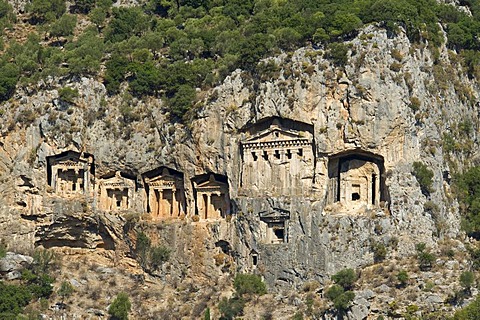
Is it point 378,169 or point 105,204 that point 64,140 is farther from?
point 378,169

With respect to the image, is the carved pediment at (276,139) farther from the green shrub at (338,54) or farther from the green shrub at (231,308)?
the green shrub at (231,308)

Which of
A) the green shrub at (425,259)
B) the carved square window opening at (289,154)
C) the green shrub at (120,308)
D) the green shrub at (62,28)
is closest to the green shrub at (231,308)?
the green shrub at (120,308)

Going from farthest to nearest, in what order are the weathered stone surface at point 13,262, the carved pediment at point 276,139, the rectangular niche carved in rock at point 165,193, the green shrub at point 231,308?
the rectangular niche carved in rock at point 165,193 < the weathered stone surface at point 13,262 < the carved pediment at point 276,139 < the green shrub at point 231,308

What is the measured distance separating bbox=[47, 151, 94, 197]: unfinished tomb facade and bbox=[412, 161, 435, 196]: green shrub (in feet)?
68.9

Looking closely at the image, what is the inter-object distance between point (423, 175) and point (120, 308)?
64.7 ft

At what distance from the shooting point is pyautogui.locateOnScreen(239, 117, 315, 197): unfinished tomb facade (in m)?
99.7

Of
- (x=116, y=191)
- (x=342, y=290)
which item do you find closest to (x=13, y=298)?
(x=116, y=191)

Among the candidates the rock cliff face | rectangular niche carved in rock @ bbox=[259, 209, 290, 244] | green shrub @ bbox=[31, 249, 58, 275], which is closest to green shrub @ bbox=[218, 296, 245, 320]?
the rock cliff face

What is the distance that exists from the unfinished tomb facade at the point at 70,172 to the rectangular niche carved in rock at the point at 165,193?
3673 mm

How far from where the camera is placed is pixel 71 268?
342 ft

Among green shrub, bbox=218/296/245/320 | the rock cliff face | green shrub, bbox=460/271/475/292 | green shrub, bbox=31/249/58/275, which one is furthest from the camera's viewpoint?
green shrub, bbox=31/249/58/275

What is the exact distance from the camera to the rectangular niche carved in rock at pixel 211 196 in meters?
103

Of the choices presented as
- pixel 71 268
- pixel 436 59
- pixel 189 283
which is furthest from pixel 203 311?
pixel 436 59

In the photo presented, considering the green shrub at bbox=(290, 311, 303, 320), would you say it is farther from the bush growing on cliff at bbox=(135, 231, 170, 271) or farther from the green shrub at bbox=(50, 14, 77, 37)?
the green shrub at bbox=(50, 14, 77, 37)
